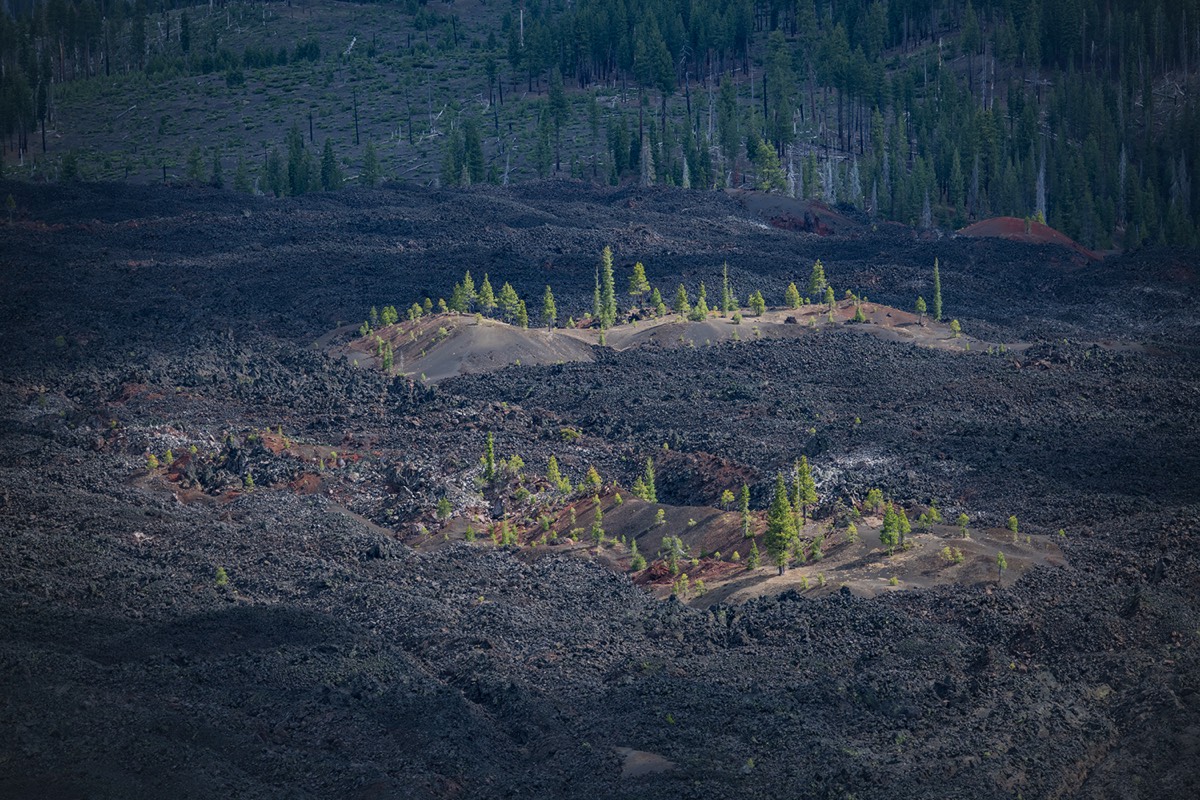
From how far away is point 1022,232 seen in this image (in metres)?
116

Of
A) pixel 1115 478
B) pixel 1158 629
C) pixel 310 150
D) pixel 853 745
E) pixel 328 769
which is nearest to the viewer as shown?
pixel 328 769

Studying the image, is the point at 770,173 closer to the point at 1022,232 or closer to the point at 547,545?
the point at 1022,232

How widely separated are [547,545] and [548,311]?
3655cm

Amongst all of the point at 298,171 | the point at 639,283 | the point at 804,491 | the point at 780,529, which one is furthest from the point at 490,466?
the point at 298,171

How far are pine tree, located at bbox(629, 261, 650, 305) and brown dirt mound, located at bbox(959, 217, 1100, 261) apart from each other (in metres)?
31.1

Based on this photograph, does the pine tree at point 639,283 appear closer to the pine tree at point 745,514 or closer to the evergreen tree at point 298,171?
the evergreen tree at point 298,171

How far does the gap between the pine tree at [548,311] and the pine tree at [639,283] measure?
5001 mm

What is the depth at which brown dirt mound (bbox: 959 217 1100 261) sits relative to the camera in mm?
113562

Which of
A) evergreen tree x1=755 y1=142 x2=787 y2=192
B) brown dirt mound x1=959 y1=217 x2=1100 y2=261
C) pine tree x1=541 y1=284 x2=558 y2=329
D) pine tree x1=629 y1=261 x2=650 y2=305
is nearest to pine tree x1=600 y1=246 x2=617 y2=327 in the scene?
pine tree x1=541 y1=284 x2=558 y2=329

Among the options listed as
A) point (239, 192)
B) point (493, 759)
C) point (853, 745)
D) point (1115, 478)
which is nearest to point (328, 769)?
point (493, 759)

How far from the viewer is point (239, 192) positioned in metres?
127

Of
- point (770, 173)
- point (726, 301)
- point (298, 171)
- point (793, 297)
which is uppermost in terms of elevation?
point (298, 171)

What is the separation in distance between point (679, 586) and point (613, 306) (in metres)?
43.4

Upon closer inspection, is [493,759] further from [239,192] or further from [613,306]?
[239,192]
